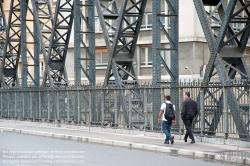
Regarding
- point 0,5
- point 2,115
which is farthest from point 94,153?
point 0,5

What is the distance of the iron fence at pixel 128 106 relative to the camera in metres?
22.6

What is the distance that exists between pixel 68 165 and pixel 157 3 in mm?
12981

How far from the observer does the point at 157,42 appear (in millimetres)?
29016

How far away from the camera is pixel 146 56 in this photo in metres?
57.8

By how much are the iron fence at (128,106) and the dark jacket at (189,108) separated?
0.70 meters

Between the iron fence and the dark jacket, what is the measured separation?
703mm

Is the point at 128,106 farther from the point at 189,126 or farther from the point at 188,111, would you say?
the point at 189,126


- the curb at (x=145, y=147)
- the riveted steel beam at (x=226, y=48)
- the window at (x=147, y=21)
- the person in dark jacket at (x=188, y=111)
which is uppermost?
the window at (x=147, y=21)

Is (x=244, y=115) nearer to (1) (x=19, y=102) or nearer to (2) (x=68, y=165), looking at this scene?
(2) (x=68, y=165)

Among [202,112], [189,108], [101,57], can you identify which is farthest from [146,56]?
[189,108]

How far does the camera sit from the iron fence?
22562 mm

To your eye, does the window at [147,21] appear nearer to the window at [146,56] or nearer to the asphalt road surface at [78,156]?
the window at [146,56]

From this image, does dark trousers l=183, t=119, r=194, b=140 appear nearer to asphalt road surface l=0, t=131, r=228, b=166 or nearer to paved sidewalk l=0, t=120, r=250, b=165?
paved sidewalk l=0, t=120, r=250, b=165

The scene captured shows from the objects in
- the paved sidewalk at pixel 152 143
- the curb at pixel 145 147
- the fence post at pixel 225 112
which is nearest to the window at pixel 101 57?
the paved sidewalk at pixel 152 143
